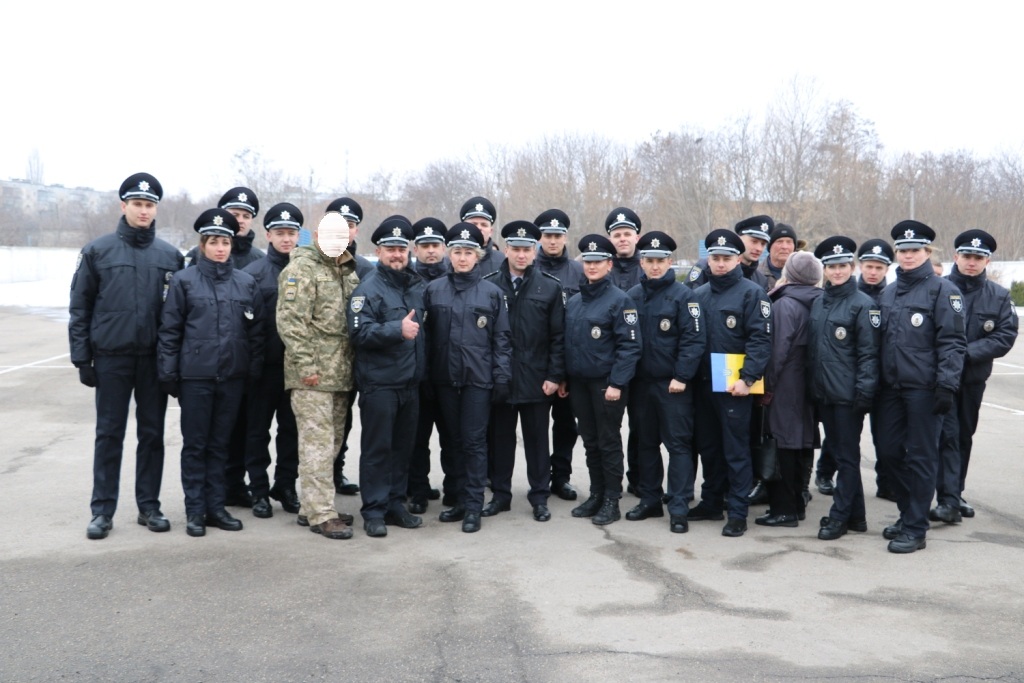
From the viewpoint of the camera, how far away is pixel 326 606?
4898 mm

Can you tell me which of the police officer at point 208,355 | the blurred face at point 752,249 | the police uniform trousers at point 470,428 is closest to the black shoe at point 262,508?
the police officer at point 208,355

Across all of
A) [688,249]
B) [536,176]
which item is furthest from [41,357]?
[688,249]

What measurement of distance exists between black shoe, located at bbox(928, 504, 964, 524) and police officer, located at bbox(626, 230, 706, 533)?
180cm

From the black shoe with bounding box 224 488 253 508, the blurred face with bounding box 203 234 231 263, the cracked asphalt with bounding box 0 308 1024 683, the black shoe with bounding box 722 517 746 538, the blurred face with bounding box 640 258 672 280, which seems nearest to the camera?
the cracked asphalt with bounding box 0 308 1024 683

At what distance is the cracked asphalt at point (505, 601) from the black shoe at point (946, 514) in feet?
0.36

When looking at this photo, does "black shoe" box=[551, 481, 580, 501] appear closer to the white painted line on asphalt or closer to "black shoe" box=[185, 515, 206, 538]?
"black shoe" box=[185, 515, 206, 538]

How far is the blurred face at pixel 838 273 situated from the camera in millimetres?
6281

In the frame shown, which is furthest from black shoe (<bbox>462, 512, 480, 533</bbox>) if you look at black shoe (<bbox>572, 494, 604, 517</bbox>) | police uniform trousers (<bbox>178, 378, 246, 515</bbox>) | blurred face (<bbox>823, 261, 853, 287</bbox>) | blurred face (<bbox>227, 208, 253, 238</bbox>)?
blurred face (<bbox>823, 261, 853, 287</bbox>)

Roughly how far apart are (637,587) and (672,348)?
1.98m

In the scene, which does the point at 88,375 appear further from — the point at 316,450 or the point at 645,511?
the point at 645,511

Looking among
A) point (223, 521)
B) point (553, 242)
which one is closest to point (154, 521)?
point (223, 521)

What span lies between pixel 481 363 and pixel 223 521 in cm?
209

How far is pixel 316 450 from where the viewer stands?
250 inches

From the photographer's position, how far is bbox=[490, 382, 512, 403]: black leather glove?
6637 mm
